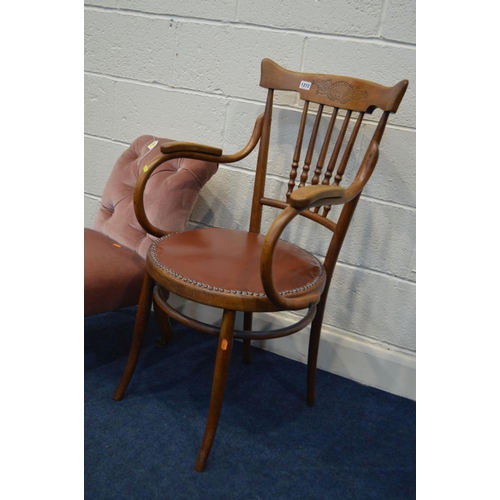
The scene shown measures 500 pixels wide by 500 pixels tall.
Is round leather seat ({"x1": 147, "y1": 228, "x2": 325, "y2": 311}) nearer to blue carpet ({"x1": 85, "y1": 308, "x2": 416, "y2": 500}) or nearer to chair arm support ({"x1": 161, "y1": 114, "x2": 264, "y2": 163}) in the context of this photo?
chair arm support ({"x1": 161, "y1": 114, "x2": 264, "y2": 163})

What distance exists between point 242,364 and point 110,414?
1.73 feet

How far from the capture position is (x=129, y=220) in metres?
1.69

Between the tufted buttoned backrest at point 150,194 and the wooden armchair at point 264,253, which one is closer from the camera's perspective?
the wooden armchair at point 264,253

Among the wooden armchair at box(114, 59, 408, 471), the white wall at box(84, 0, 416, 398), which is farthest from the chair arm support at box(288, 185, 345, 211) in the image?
the white wall at box(84, 0, 416, 398)

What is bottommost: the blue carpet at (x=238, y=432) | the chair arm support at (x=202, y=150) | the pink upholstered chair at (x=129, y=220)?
the blue carpet at (x=238, y=432)

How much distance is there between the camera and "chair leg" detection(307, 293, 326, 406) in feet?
4.93

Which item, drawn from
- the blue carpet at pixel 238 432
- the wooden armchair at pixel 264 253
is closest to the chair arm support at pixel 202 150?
the wooden armchair at pixel 264 253

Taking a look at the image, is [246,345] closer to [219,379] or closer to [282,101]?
[219,379]

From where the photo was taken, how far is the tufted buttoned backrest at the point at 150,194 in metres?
1.61

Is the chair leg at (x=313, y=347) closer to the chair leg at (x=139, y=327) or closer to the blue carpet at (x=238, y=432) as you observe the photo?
the blue carpet at (x=238, y=432)

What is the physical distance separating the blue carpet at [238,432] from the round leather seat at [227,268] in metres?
0.47

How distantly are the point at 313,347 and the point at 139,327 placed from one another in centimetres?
54

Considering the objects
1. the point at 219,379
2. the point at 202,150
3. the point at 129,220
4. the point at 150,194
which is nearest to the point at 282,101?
the point at 202,150

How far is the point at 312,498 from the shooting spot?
1.27 metres
